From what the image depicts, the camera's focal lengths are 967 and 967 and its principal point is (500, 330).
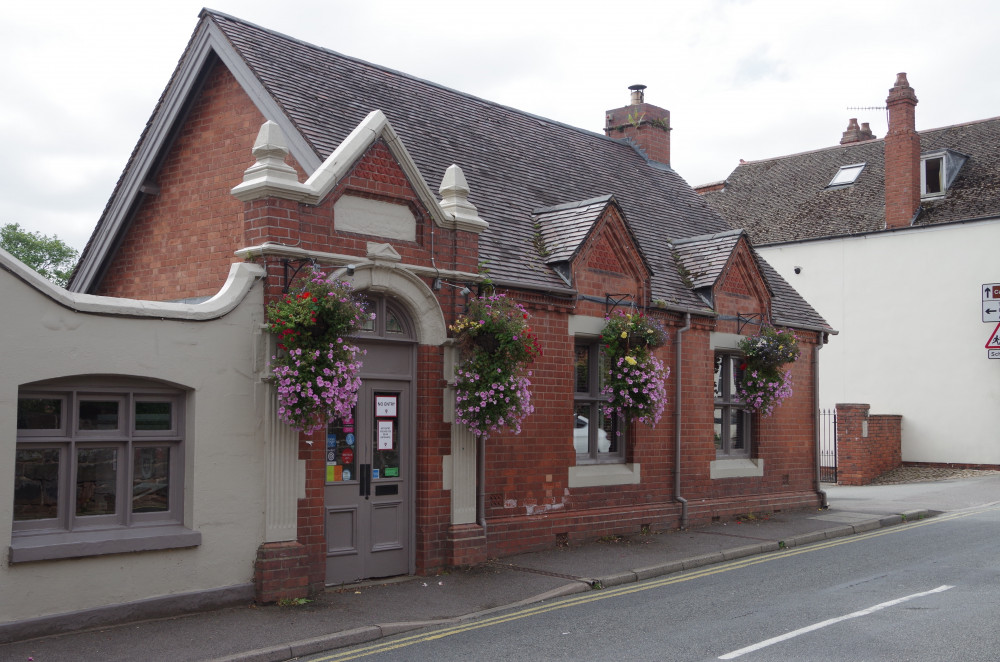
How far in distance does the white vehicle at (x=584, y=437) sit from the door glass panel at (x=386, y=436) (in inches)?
130

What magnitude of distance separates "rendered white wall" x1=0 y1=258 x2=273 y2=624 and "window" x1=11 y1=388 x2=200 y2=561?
145 mm

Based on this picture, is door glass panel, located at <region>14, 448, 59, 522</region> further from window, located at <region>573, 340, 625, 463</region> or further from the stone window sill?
window, located at <region>573, 340, 625, 463</region>

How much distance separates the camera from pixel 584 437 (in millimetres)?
13844

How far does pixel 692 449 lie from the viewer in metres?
15.3

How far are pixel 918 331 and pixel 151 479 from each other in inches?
903

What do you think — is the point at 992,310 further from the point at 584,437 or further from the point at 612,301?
the point at 584,437

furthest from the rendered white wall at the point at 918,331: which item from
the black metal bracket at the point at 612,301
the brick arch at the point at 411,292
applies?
the brick arch at the point at 411,292

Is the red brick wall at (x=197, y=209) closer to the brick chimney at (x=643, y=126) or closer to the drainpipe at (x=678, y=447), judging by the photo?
the drainpipe at (x=678, y=447)

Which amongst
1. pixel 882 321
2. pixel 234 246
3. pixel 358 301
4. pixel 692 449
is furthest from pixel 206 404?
pixel 882 321

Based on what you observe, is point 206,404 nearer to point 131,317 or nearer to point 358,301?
point 131,317

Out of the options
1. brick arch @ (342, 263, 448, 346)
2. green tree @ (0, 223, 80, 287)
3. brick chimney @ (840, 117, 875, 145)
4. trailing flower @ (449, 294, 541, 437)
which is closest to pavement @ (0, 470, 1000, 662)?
trailing flower @ (449, 294, 541, 437)

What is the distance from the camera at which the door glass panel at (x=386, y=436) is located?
10812 mm

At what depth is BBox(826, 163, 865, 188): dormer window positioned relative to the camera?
99.8ft

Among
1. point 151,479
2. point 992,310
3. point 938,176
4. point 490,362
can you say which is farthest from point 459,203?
point 938,176
